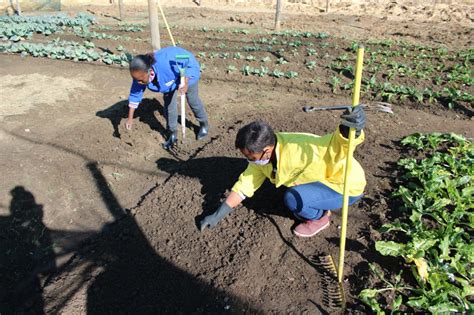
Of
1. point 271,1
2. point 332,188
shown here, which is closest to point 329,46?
point 332,188

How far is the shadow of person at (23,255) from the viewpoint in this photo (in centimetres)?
315

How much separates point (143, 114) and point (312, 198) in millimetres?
3945

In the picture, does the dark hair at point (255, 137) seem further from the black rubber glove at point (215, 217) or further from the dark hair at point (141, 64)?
the dark hair at point (141, 64)

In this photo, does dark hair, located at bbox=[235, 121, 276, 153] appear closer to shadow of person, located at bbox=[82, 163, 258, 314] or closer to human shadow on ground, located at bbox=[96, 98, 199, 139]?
shadow of person, located at bbox=[82, 163, 258, 314]

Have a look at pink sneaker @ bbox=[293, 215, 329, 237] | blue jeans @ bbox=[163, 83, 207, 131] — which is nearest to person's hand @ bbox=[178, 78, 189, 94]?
blue jeans @ bbox=[163, 83, 207, 131]

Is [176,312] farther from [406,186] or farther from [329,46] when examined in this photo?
[329,46]

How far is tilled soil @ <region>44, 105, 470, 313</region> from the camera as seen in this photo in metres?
2.88

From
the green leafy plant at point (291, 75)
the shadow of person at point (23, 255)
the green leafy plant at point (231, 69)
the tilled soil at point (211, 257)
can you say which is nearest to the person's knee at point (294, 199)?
the tilled soil at point (211, 257)

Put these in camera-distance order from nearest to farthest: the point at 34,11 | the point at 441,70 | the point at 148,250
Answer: the point at 148,250 → the point at 441,70 → the point at 34,11

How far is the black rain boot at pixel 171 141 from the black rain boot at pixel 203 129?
417 mm

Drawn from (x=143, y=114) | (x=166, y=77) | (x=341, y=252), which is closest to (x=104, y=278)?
(x=341, y=252)

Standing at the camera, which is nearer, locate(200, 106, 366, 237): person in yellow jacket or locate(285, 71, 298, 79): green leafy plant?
locate(200, 106, 366, 237): person in yellow jacket

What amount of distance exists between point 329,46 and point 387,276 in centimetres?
778

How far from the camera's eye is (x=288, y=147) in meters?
2.94
